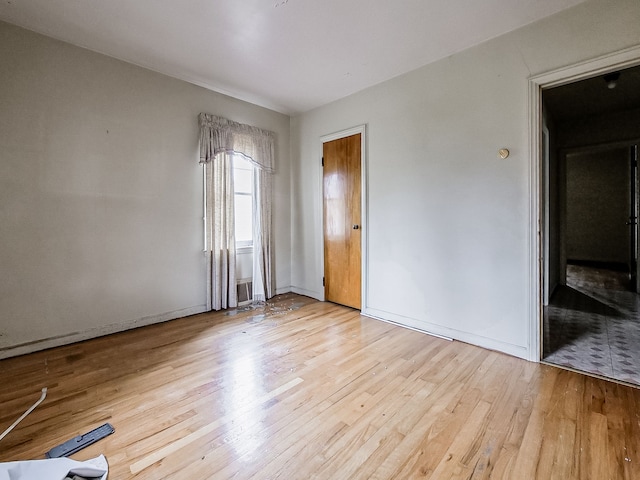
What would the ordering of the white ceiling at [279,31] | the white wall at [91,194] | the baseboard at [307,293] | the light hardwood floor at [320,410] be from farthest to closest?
the baseboard at [307,293] < the white wall at [91,194] < the white ceiling at [279,31] < the light hardwood floor at [320,410]

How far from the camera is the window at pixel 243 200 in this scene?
3919 millimetres

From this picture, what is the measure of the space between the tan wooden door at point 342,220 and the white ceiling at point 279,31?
89cm

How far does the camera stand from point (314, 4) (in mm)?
2158

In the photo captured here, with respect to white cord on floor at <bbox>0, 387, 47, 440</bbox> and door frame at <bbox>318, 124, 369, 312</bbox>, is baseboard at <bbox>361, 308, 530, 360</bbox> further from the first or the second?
white cord on floor at <bbox>0, 387, 47, 440</bbox>

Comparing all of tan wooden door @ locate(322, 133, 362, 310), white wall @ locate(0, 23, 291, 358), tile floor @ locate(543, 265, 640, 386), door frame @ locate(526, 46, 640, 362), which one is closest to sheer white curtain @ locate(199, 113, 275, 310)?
white wall @ locate(0, 23, 291, 358)

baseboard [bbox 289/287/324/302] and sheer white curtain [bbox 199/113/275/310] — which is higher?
sheer white curtain [bbox 199/113/275/310]

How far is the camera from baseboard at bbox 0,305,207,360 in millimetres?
2471

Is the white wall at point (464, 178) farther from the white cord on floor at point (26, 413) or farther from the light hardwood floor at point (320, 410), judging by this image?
the white cord on floor at point (26, 413)

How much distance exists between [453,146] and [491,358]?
1.89 metres

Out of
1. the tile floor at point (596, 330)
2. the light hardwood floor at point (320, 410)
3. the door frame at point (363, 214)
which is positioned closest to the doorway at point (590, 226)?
the tile floor at point (596, 330)

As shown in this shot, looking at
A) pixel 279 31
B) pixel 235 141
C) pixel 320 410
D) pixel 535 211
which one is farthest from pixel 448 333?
pixel 235 141

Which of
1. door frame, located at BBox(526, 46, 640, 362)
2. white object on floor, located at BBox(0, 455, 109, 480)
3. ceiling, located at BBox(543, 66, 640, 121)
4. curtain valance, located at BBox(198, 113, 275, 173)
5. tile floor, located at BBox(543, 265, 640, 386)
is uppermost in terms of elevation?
ceiling, located at BBox(543, 66, 640, 121)

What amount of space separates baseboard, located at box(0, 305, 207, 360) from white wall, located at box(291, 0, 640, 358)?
2196mm

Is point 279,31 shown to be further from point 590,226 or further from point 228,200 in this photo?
point 590,226
